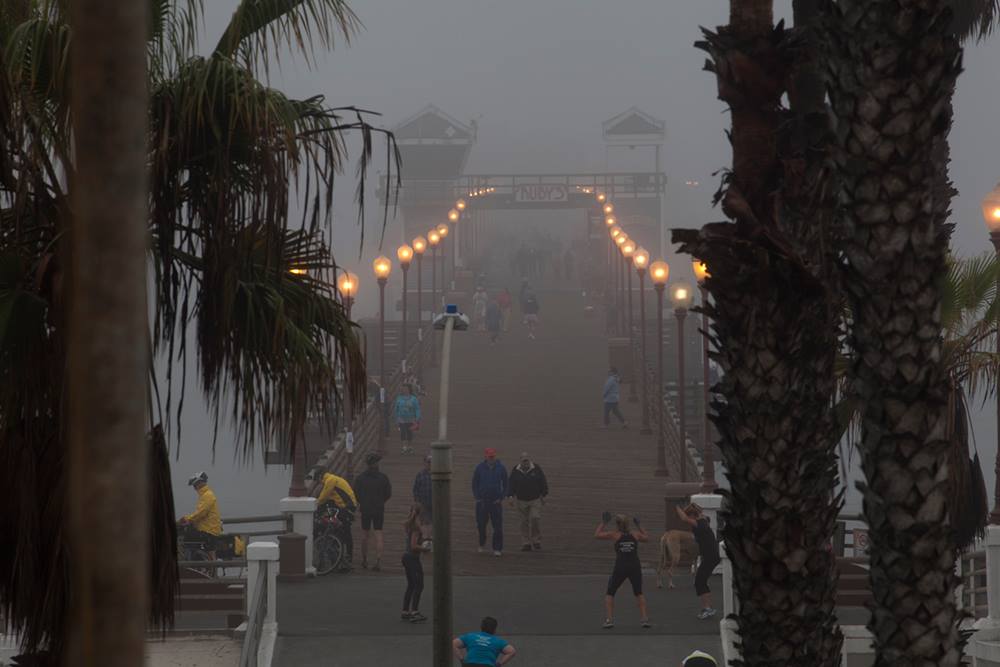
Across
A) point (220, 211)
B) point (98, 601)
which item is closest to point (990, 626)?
point (220, 211)

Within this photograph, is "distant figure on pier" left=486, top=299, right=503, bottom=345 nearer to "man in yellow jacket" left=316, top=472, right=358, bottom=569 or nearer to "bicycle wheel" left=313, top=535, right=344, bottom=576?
"man in yellow jacket" left=316, top=472, right=358, bottom=569

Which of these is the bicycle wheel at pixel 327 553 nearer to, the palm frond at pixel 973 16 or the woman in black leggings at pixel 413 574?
the woman in black leggings at pixel 413 574

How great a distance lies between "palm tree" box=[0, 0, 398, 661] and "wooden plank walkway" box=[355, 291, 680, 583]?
1335 centimetres

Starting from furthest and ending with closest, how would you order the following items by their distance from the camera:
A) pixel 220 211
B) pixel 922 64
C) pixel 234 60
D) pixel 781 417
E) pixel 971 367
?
pixel 971 367 < pixel 234 60 < pixel 220 211 < pixel 781 417 < pixel 922 64

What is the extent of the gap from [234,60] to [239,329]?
1638mm

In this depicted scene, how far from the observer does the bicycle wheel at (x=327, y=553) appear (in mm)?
21484

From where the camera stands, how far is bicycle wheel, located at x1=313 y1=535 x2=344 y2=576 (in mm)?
→ 21484

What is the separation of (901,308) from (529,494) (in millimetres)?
15595

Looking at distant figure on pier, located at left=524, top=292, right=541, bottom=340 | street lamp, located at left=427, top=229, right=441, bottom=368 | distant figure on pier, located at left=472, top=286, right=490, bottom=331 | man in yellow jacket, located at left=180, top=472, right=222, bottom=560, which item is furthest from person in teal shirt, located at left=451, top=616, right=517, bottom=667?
distant figure on pier, located at left=472, top=286, right=490, bottom=331

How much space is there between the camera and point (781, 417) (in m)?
7.60

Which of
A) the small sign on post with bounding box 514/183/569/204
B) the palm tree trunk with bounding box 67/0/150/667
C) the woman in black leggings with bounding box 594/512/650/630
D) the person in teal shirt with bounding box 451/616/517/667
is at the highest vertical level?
the small sign on post with bounding box 514/183/569/204

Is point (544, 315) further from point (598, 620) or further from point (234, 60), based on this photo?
point (234, 60)

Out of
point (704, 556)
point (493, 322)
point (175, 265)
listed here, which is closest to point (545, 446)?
point (704, 556)

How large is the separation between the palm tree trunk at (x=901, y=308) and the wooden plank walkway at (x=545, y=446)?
49.5ft
